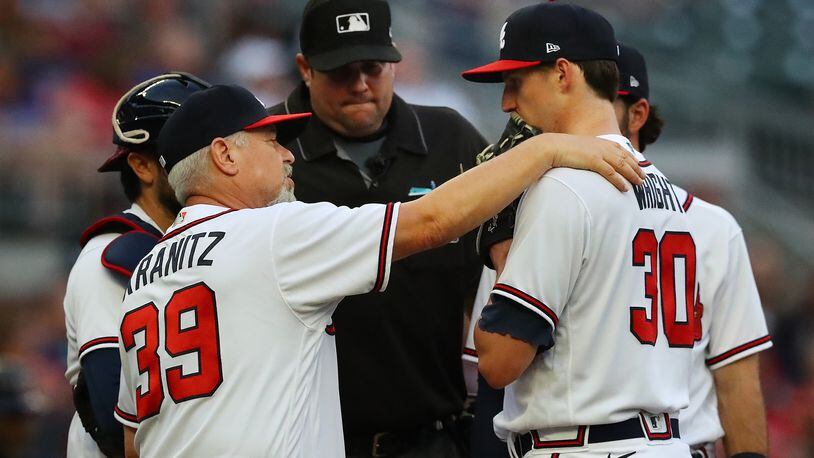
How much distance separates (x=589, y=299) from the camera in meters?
3.05

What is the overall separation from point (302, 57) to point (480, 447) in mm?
1552

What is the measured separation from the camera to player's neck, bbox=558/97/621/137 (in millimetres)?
3211

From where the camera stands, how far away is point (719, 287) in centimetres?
382

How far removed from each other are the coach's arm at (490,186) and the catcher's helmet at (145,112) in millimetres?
974

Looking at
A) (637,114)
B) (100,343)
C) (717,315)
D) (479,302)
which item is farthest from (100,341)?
(637,114)

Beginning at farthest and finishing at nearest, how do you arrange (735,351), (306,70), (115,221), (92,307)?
(306,70)
(735,351)
(115,221)
(92,307)

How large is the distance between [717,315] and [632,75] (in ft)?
3.01

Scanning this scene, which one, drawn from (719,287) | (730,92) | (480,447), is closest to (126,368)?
(480,447)

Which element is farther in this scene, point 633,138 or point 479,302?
point 633,138

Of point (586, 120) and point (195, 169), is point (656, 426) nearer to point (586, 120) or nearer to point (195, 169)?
point (586, 120)

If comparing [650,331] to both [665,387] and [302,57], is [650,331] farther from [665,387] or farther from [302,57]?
[302,57]

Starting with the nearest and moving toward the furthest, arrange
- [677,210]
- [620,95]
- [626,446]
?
[626,446] → [677,210] → [620,95]

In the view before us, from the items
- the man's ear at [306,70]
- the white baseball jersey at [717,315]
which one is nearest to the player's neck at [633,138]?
the white baseball jersey at [717,315]

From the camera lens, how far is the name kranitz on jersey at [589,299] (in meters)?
2.99
